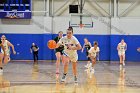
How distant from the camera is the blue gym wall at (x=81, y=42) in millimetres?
29984

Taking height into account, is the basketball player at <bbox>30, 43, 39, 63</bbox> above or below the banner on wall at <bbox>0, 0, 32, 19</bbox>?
below

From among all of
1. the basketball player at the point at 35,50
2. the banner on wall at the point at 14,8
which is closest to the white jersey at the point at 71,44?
the basketball player at the point at 35,50

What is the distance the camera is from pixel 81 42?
30109 millimetres

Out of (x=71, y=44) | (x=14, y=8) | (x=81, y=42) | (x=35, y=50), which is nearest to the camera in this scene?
(x=71, y=44)

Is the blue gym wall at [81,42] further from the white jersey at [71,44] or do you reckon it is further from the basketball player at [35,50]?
the white jersey at [71,44]

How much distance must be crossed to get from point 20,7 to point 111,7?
7.83m

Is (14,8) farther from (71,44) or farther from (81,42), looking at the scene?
(71,44)

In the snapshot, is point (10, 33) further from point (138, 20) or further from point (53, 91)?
point (53, 91)

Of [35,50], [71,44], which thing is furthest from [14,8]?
[71,44]

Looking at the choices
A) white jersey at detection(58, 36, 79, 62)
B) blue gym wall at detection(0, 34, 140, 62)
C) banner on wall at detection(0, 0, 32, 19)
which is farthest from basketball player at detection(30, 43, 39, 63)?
white jersey at detection(58, 36, 79, 62)

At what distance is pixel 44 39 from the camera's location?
29891mm

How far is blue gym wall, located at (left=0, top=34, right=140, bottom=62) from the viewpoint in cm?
2998

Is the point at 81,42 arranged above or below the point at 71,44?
below

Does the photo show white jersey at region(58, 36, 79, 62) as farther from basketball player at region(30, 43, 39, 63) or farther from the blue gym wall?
the blue gym wall
